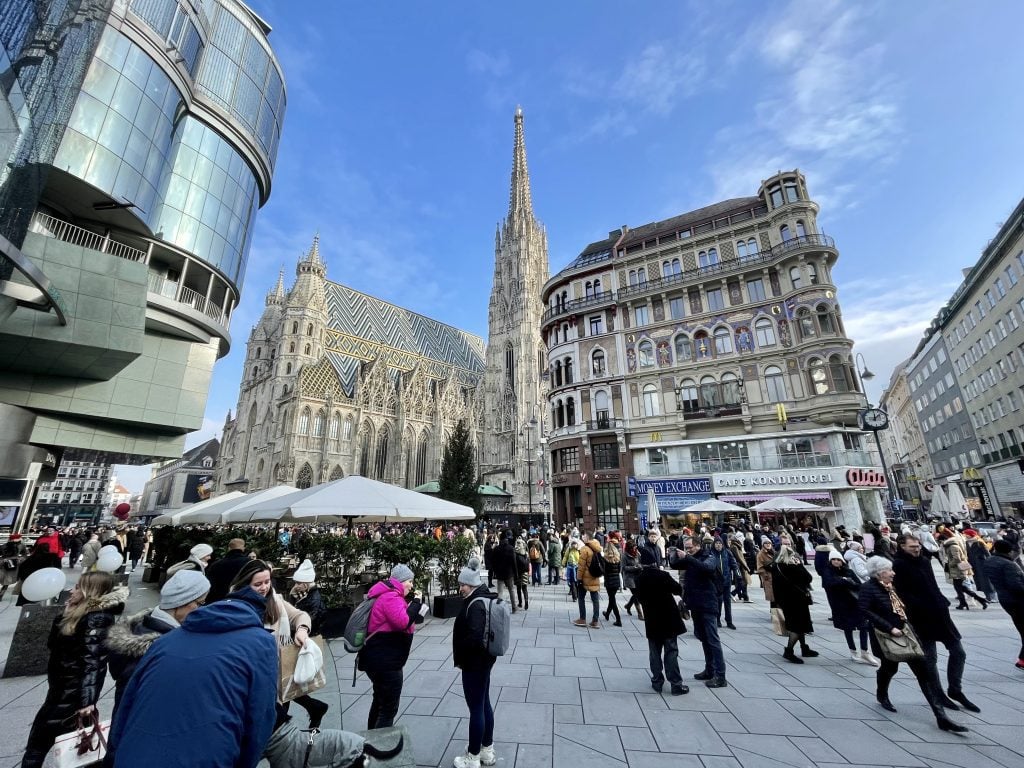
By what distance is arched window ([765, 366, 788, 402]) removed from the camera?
23891mm

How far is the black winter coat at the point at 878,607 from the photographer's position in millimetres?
4699

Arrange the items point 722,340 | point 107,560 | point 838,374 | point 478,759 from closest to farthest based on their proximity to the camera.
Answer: point 478,759
point 107,560
point 838,374
point 722,340

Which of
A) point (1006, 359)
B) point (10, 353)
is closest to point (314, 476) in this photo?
point (10, 353)

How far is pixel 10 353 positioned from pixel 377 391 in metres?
45.0

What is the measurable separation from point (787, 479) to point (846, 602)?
18.4 meters

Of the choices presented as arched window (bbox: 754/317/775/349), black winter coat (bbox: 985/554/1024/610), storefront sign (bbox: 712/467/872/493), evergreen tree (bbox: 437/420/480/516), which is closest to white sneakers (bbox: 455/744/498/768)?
black winter coat (bbox: 985/554/1024/610)

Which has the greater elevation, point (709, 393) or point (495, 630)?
point (709, 393)

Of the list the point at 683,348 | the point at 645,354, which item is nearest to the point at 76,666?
the point at 645,354

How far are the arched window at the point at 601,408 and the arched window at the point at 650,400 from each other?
237cm

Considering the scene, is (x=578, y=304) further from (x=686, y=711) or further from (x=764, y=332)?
(x=686, y=711)

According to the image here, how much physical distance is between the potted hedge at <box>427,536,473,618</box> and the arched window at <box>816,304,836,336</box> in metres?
22.9

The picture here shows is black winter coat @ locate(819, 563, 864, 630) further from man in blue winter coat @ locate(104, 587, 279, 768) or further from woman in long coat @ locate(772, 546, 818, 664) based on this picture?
man in blue winter coat @ locate(104, 587, 279, 768)

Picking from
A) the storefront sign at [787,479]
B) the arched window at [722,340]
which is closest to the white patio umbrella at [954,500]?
the storefront sign at [787,479]

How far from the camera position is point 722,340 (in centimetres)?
2578
